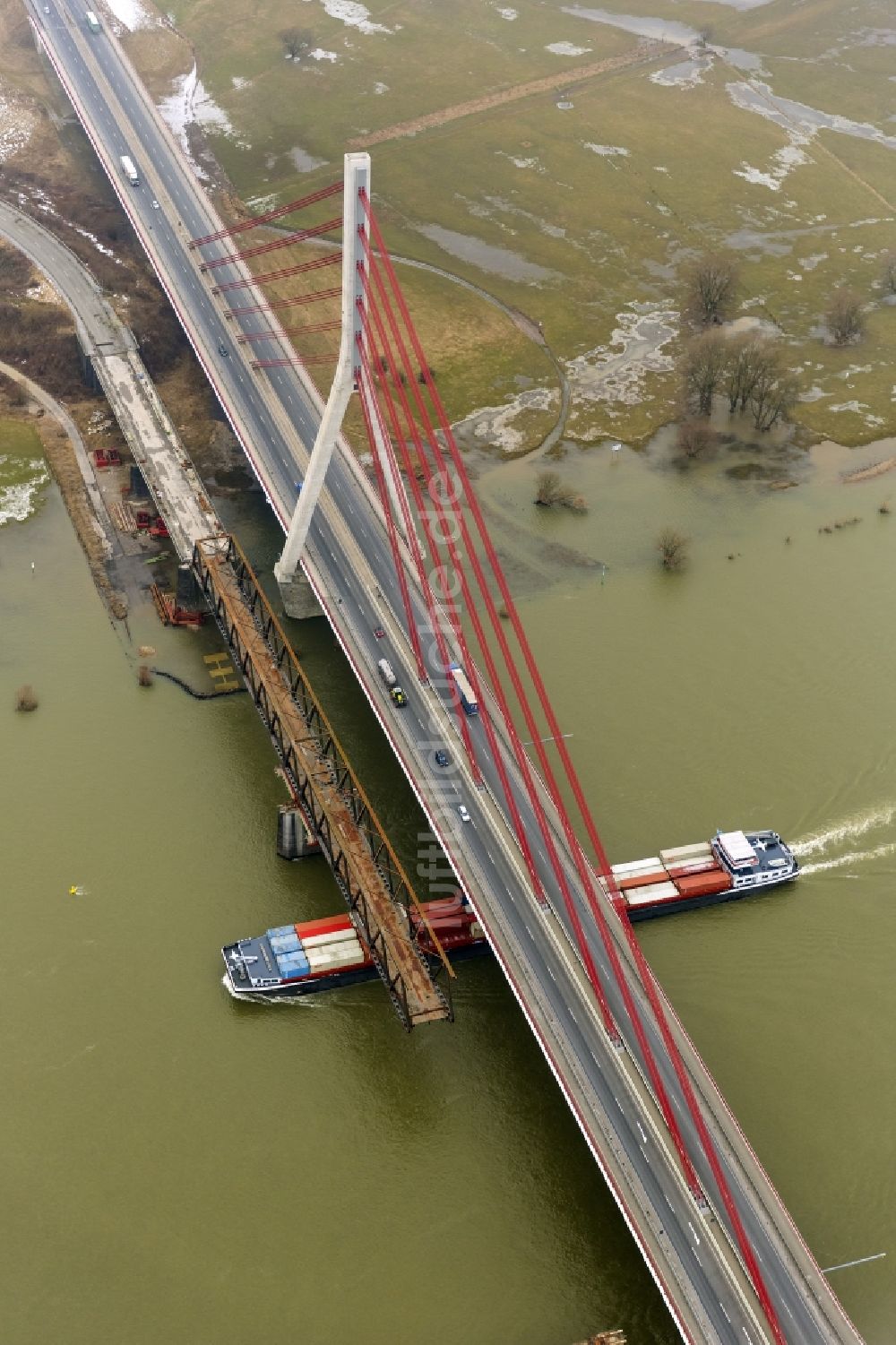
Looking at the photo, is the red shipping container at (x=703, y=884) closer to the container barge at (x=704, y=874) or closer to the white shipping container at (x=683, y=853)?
the container barge at (x=704, y=874)

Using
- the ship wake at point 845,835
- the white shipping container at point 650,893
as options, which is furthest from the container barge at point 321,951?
the ship wake at point 845,835

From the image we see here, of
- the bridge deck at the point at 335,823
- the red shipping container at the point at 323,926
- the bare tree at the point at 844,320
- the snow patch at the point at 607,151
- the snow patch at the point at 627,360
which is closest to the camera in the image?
the bridge deck at the point at 335,823

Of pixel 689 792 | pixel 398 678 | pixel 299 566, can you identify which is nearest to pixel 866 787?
pixel 689 792

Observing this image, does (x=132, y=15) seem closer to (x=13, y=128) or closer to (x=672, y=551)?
(x=13, y=128)

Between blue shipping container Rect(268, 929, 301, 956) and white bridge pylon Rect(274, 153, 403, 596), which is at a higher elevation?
white bridge pylon Rect(274, 153, 403, 596)

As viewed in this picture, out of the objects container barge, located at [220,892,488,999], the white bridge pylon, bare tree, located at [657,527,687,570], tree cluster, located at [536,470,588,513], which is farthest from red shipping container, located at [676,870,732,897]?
tree cluster, located at [536,470,588,513]

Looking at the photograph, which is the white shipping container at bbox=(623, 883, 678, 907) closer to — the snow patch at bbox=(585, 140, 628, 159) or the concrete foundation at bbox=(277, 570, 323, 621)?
the concrete foundation at bbox=(277, 570, 323, 621)

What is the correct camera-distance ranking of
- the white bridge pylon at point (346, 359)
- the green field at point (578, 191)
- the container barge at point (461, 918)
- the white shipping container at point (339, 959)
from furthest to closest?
the green field at point (578, 191)
the white bridge pylon at point (346, 359)
the white shipping container at point (339, 959)
the container barge at point (461, 918)
